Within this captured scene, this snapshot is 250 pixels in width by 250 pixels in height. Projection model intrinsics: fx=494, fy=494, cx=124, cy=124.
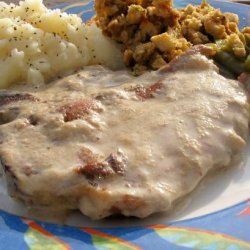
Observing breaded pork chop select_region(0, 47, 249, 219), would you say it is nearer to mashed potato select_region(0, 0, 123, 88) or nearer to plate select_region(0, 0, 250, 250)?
plate select_region(0, 0, 250, 250)

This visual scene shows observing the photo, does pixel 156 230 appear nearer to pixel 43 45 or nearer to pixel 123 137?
pixel 123 137

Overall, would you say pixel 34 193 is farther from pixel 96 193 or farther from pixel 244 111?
pixel 244 111

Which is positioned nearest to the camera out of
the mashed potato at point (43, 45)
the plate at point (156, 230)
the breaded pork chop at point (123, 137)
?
the plate at point (156, 230)

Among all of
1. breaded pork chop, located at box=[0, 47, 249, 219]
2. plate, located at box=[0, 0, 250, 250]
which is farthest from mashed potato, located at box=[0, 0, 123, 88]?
plate, located at box=[0, 0, 250, 250]

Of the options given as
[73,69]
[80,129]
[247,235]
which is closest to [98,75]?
[73,69]

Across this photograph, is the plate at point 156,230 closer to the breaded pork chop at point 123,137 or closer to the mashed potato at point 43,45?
the breaded pork chop at point 123,137

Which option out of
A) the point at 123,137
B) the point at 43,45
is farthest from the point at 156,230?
the point at 43,45

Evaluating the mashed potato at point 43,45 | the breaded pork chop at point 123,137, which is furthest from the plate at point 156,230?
the mashed potato at point 43,45
